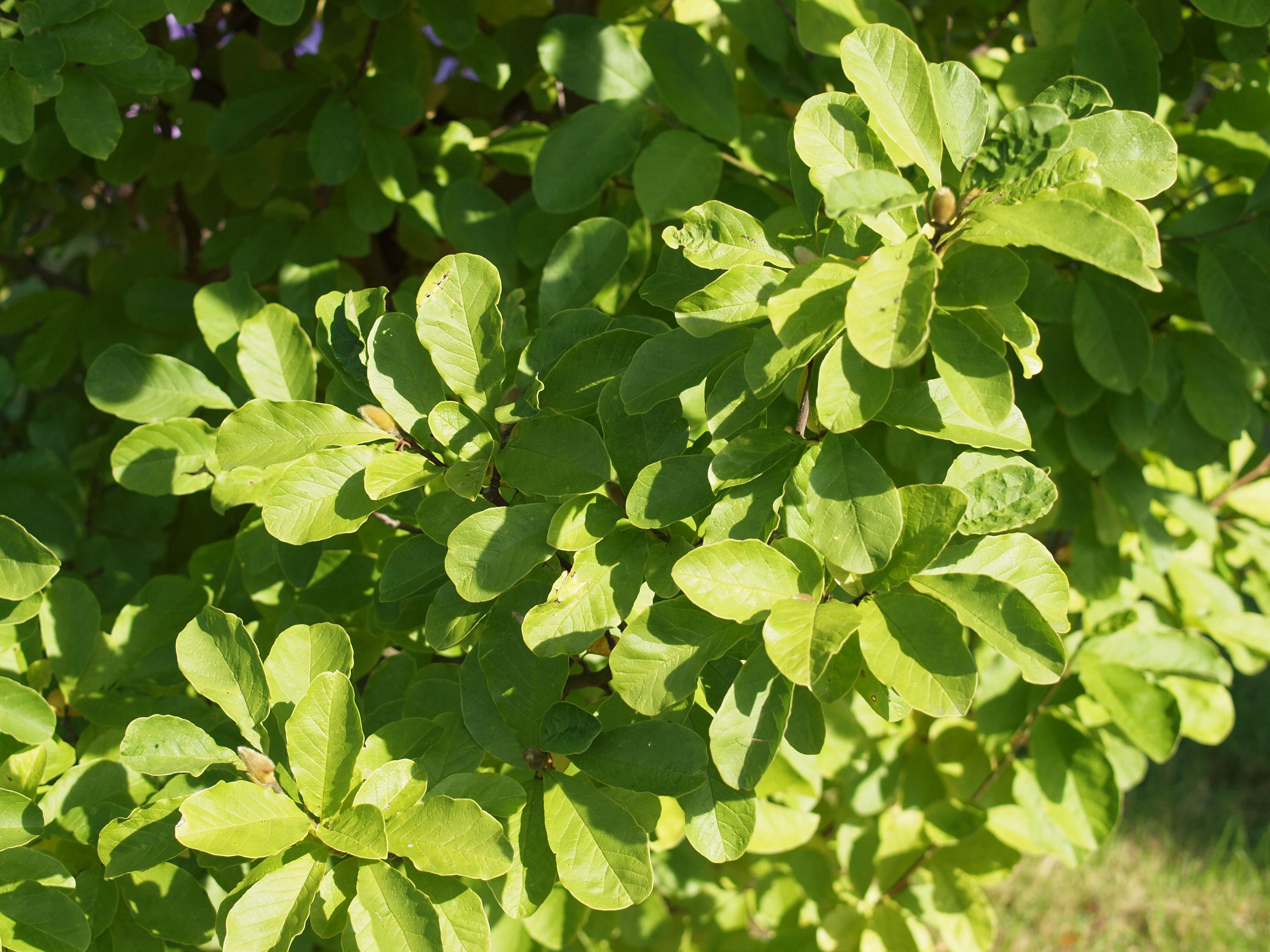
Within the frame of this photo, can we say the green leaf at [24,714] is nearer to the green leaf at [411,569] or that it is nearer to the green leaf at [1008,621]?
the green leaf at [411,569]

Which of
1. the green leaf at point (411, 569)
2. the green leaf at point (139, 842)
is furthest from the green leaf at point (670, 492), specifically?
the green leaf at point (139, 842)

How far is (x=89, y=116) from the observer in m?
1.08

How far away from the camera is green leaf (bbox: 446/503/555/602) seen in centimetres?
74

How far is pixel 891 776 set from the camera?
5.56 ft

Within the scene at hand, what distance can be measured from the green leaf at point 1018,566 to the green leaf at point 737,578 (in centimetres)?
13

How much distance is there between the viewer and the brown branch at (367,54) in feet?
4.78

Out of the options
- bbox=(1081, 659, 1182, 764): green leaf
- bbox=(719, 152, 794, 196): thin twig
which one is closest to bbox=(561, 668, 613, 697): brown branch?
bbox=(719, 152, 794, 196): thin twig

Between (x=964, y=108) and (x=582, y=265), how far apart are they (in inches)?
16.4

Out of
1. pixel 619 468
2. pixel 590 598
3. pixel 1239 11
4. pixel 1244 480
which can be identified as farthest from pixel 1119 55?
pixel 1244 480

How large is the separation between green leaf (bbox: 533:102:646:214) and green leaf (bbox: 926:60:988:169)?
0.57 m

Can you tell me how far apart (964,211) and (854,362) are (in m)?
0.14

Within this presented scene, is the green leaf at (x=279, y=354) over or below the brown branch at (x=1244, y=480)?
over

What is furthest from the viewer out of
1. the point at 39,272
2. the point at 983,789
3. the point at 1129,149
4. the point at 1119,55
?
the point at 39,272

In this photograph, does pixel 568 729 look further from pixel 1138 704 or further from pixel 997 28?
Result: pixel 997 28
